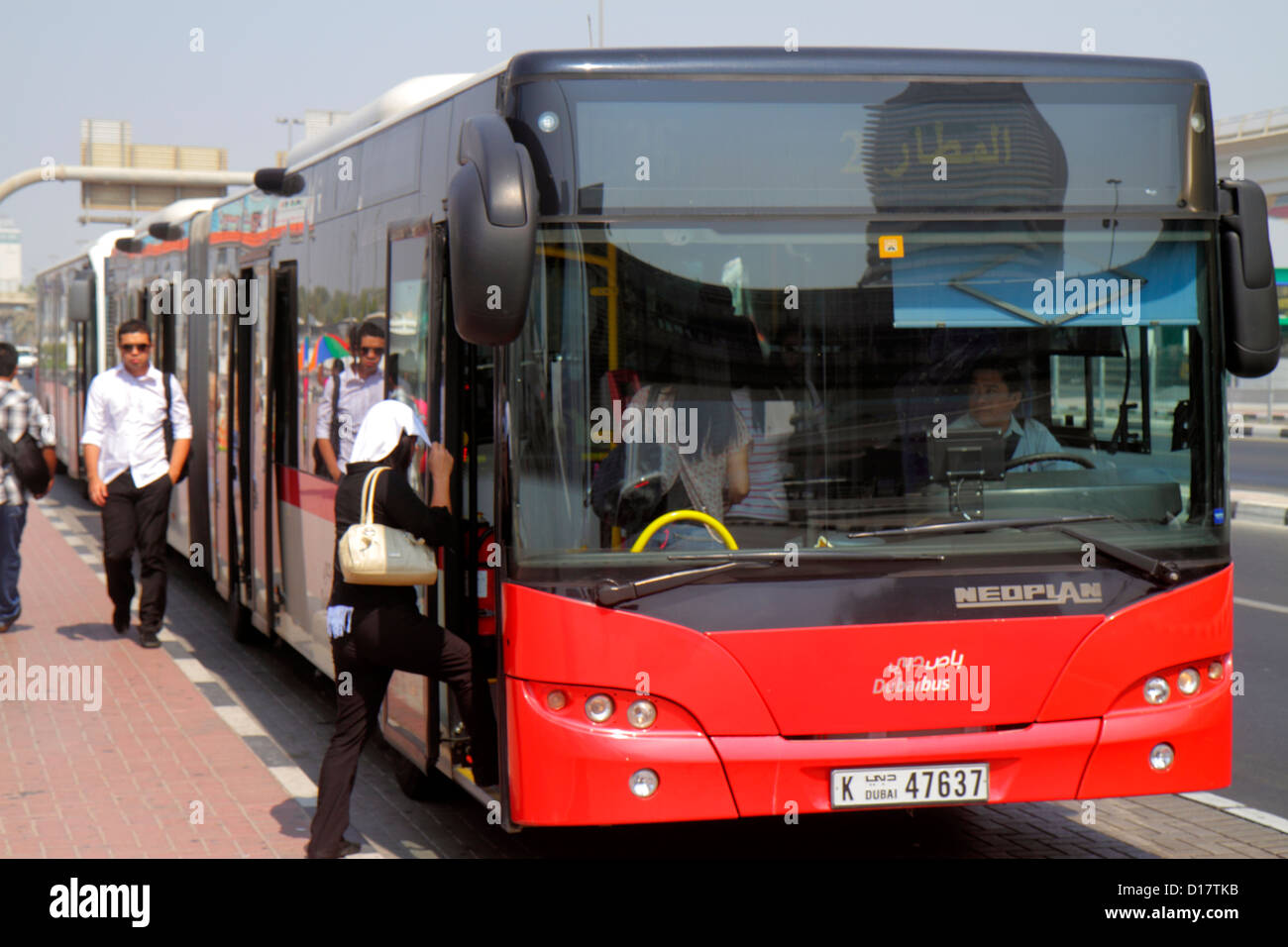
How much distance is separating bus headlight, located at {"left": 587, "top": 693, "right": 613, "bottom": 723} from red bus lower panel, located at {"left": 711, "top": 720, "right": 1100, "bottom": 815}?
359 millimetres

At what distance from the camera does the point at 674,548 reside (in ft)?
17.3

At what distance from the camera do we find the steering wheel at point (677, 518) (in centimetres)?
526

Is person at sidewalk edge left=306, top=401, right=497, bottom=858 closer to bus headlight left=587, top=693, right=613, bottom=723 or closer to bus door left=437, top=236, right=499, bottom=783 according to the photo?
bus door left=437, top=236, right=499, bottom=783

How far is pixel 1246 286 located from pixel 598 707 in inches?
101

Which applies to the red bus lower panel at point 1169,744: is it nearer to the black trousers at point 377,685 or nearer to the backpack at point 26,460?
the black trousers at point 377,685

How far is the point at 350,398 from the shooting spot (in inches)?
322

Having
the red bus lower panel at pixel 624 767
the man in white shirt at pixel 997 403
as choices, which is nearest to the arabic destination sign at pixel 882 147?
the man in white shirt at pixel 997 403

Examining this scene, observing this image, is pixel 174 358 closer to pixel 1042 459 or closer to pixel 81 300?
pixel 81 300

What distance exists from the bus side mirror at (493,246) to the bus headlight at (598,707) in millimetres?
1171

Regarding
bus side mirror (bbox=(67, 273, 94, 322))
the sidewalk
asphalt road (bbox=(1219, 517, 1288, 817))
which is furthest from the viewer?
bus side mirror (bbox=(67, 273, 94, 322))

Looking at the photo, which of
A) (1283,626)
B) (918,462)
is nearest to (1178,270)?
(918,462)

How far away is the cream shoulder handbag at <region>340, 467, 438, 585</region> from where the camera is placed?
596 cm

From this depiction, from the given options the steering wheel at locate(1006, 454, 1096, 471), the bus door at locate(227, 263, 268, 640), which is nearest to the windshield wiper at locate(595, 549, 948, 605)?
the steering wheel at locate(1006, 454, 1096, 471)

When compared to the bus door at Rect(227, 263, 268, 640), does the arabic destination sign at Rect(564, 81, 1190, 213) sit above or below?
above
